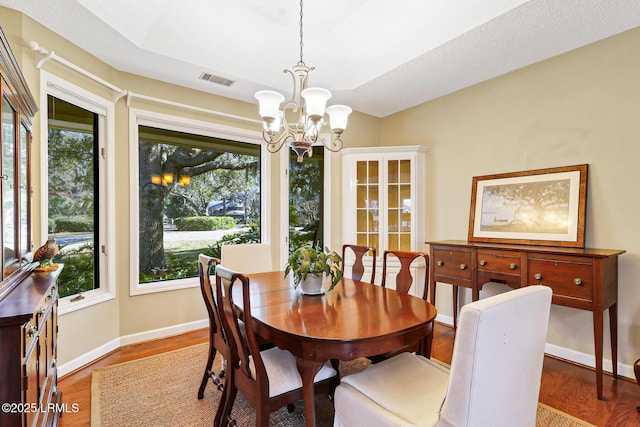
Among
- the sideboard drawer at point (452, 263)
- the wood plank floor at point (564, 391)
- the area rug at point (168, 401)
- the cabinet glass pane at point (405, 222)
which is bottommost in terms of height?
the wood plank floor at point (564, 391)

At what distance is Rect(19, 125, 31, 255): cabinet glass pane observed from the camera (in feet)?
6.12

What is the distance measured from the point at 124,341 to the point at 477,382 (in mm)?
3303

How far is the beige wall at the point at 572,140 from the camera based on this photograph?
2588 mm

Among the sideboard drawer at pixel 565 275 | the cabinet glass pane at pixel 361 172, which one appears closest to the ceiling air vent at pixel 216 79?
the cabinet glass pane at pixel 361 172

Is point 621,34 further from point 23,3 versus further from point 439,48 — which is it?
point 23,3

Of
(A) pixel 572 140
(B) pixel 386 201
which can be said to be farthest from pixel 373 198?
(A) pixel 572 140

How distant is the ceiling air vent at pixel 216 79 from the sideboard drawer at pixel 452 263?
9.32 ft

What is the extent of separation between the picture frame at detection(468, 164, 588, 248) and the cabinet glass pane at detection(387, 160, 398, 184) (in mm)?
939

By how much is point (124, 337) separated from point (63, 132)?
1989 mm

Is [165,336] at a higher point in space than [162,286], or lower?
lower

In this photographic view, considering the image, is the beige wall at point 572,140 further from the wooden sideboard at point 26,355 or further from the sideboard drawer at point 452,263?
the wooden sideboard at point 26,355

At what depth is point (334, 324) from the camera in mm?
1629

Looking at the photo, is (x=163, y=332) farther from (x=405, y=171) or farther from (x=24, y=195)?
(x=405, y=171)

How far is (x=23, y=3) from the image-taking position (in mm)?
2225
